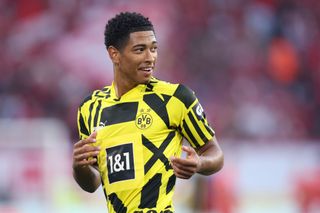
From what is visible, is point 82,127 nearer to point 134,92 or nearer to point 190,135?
point 134,92

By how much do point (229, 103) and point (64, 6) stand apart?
13.4 feet

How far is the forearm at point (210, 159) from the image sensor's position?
5930 mm

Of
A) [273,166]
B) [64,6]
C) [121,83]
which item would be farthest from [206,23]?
[121,83]

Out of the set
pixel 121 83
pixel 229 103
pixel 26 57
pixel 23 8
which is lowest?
pixel 121 83

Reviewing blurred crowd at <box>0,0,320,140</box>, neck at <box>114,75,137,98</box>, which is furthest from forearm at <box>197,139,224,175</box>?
blurred crowd at <box>0,0,320,140</box>

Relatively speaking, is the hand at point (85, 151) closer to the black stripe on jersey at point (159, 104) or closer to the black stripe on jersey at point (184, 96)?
the black stripe on jersey at point (159, 104)

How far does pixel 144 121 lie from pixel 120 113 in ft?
0.67

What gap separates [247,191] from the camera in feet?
48.5

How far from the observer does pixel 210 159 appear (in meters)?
6.02

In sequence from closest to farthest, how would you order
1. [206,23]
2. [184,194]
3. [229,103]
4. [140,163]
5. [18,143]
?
1. [140,163]
2. [184,194]
3. [18,143]
4. [229,103]
5. [206,23]

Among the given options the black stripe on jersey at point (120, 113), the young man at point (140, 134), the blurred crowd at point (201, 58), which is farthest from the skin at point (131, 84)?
the blurred crowd at point (201, 58)

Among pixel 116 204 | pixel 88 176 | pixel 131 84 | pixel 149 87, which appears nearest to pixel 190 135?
pixel 149 87

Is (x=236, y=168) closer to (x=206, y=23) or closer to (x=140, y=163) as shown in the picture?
(x=206, y=23)

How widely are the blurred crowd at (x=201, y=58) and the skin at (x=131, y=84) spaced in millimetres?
9560
